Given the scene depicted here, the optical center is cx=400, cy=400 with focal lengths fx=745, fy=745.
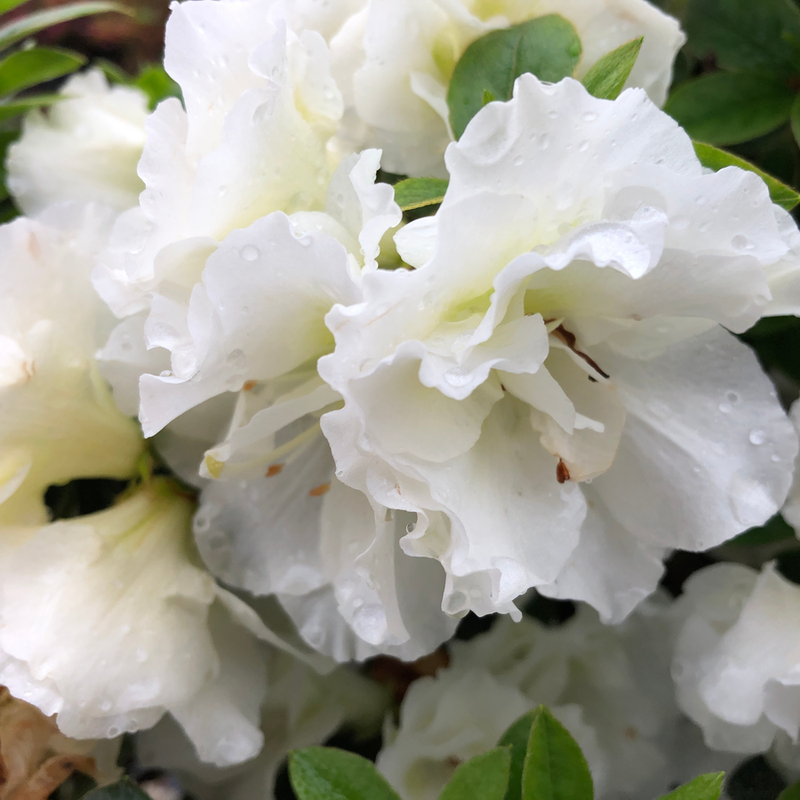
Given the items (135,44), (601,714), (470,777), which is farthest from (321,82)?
(135,44)

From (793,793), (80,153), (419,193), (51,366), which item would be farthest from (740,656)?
(80,153)

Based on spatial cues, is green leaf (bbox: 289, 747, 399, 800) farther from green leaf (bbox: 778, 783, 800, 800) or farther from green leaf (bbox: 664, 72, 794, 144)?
green leaf (bbox: 664, 72, 794, 144)

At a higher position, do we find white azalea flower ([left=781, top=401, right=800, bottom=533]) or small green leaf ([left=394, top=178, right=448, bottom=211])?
small green leaf ([left=394, top=178, right=448, bottom=211])

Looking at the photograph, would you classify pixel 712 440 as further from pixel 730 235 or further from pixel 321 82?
pixel 321 82

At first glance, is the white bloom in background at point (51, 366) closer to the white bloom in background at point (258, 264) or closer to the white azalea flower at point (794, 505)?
the white bloom in background at point (258, 264)

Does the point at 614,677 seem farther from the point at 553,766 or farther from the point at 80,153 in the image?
the point at 80,153

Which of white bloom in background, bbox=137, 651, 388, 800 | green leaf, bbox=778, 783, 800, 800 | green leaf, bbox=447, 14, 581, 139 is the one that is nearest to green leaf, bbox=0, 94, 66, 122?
green leaf, bbox=447, 14, 581, 139
